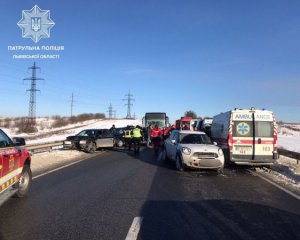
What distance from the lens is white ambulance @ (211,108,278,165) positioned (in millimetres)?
15352

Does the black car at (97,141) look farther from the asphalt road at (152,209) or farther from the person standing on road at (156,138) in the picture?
the asphalt road at (152,209)

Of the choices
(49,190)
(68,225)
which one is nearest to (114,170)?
(49,190)

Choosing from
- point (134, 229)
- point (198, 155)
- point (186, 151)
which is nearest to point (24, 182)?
point (134, 229)

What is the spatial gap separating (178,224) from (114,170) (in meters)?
Answer: 8.21

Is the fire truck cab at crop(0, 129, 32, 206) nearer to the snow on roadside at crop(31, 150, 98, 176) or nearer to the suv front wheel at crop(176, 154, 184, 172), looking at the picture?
the snow on roadside at crop(31, 150, 98, 176)

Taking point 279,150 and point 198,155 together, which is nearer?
point 198,155

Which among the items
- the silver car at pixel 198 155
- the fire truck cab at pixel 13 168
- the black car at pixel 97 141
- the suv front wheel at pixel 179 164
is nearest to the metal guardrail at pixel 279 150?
the black car at pixel 97 141

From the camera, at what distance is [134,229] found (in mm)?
6324

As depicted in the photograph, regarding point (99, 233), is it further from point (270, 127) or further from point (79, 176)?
point (270, 127)

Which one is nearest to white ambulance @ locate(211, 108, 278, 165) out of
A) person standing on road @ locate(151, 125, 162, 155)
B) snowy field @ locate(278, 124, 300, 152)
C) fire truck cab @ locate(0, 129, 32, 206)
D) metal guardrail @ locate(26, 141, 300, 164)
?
metal guardrail @ locate(26, 141, 300, 164)

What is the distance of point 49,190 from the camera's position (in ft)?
32.8

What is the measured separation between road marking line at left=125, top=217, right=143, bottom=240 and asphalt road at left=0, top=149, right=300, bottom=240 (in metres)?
0.08

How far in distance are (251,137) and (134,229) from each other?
10123 mm

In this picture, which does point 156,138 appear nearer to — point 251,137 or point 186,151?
point 251,137
